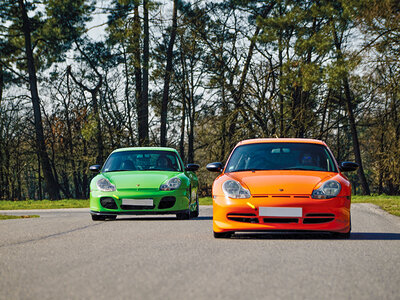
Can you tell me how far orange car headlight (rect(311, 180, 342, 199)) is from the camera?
923 cm

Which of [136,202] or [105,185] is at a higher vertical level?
[105,185]

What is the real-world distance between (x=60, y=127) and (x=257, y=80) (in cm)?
2062

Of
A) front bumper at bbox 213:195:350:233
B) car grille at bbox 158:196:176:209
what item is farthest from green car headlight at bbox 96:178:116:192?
front bumper at bbox 213:195:350:233

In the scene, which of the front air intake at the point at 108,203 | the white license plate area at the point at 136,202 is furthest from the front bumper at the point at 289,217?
the front air intake at the point at 108,203

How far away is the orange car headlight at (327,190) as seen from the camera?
9.23 m

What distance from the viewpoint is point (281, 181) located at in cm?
938

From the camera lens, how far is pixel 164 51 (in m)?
35.7

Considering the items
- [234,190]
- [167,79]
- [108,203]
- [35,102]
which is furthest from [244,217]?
[35,102]

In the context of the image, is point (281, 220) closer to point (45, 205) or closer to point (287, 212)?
point (287, 212)

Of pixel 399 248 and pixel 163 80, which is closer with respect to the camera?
pixel 399 248

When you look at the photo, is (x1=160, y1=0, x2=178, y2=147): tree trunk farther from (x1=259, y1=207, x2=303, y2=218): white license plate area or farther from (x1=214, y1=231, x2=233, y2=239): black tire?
(x1=259, y1=207, x2=303, y2=218): white license plate area

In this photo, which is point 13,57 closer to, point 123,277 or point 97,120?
point 97,120

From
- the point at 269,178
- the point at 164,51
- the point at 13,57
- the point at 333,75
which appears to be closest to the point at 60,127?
the point at 13,57

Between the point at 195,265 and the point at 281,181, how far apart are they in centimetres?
304
